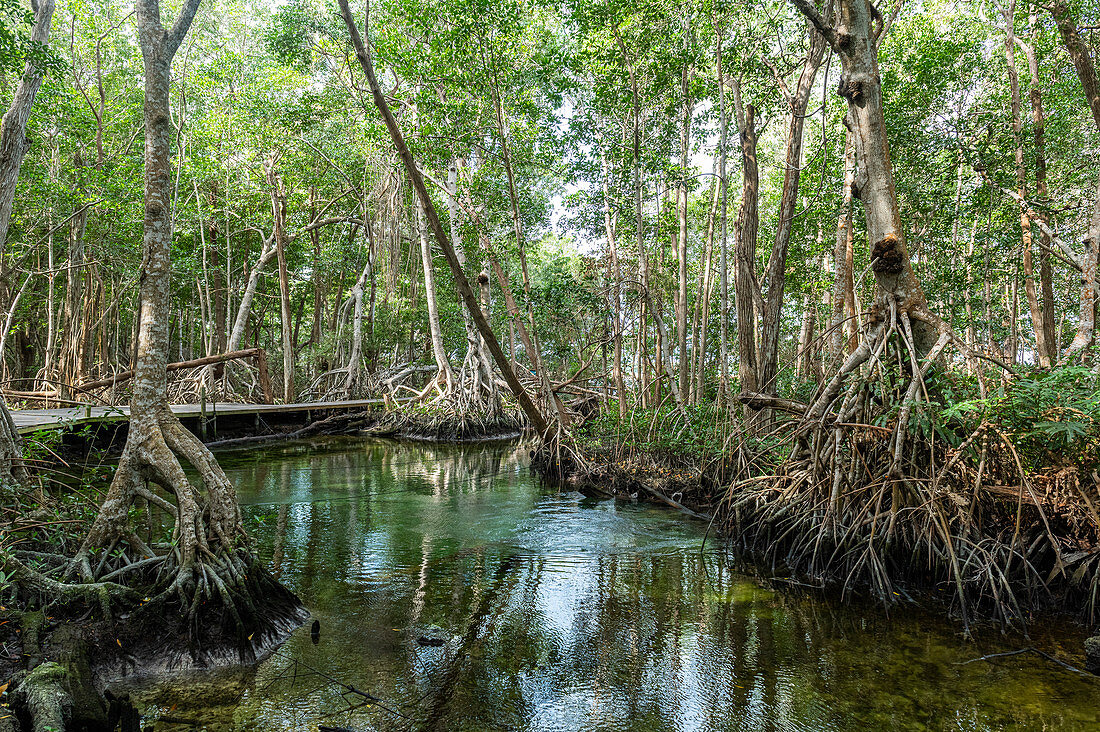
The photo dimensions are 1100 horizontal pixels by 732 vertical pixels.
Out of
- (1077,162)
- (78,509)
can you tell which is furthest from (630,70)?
(1077,162)

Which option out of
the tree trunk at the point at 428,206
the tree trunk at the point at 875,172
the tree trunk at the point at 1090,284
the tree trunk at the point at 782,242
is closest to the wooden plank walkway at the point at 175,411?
the tree trunk at the point at 428,206

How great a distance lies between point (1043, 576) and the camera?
4223 mm

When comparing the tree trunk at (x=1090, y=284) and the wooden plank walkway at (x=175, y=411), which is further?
the wooden plank walkway at (x=175, y=411)

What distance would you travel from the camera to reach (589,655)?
3.73 metres

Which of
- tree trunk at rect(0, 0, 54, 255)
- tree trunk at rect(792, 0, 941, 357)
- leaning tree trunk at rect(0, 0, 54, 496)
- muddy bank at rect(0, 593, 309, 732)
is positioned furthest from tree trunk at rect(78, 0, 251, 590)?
tree trunk at rect(792, 0, 941, 357)

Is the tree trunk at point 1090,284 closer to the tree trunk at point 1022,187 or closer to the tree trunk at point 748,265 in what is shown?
the tree trunk at point 1022,187

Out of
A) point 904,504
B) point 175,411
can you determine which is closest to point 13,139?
point 904,504

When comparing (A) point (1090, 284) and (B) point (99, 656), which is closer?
(B) point (99, 656)

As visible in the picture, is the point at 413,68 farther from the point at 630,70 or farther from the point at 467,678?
the point at 467,678

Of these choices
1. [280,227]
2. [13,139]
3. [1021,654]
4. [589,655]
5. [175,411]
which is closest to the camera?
[1021,654]

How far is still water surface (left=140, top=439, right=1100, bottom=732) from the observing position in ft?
9.82

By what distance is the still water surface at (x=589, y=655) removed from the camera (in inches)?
118

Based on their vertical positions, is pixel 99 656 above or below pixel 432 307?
below

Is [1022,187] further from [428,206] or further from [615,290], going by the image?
[428,206]
